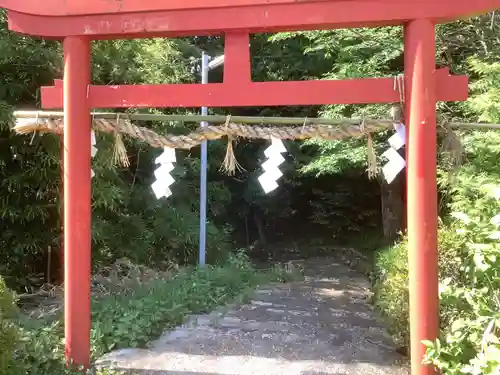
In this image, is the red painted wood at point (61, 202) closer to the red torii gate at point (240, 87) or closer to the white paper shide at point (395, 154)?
the red torii gate at point (240, 87)

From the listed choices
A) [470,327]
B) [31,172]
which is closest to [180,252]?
[31,172]

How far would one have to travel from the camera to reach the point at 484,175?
6406mm

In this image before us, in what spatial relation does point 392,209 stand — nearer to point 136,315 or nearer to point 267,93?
point 136,315

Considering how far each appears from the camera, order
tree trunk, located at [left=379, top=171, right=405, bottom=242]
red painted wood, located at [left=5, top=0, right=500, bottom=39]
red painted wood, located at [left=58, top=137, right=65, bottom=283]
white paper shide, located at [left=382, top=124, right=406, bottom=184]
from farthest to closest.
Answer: tree trunk, located at [left=379, top=171, right=405, bottom=242] < red painted wood, located at [left=58, top=137, right=65, bottom=283] < white paper shide, located at [left=382, top=124, right=406, bottom=184] < red painted wood, located at [left=5, top=0, right=500, bottom=39]

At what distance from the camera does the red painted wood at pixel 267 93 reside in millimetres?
3625

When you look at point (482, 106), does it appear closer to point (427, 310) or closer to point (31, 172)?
point (427, 310)

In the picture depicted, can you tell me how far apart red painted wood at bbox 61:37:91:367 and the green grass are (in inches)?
8.3

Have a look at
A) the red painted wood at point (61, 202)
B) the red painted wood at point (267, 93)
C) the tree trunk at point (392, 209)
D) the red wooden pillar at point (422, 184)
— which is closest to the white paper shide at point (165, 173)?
the red painted wood at point (267, 93)

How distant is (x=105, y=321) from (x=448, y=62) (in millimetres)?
6591

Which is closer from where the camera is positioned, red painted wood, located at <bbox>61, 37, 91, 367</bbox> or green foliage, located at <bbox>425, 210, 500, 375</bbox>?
green foliage, located at <bbox>425, 210, 500, 375</bbox>

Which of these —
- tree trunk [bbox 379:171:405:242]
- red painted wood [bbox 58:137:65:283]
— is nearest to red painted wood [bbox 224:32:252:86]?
red painted wood [bbox 58:137:65:283]

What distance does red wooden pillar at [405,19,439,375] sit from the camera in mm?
3525

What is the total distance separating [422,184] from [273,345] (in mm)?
2072

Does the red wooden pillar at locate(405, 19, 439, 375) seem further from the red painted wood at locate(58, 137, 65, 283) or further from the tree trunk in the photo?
the tree trunk
